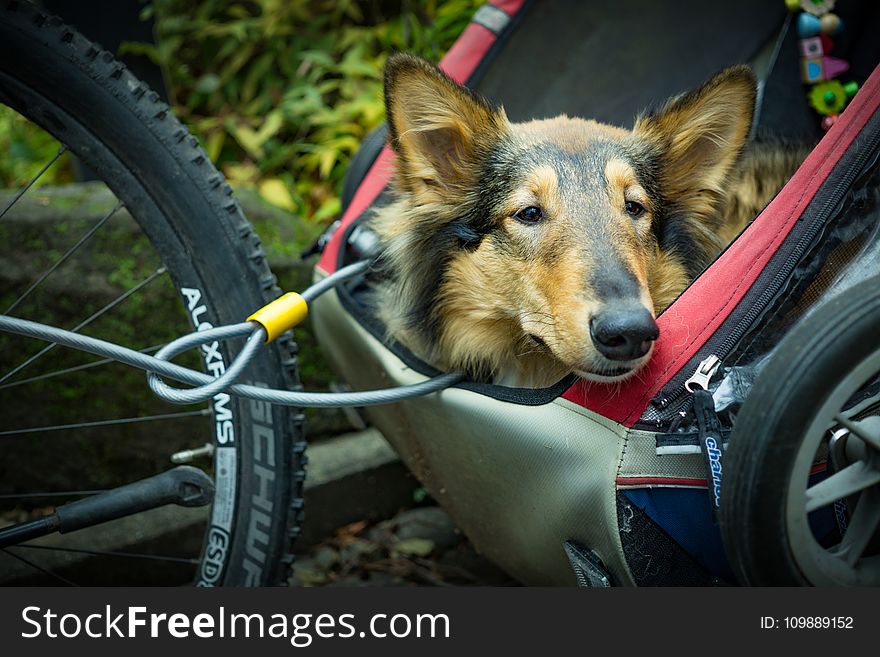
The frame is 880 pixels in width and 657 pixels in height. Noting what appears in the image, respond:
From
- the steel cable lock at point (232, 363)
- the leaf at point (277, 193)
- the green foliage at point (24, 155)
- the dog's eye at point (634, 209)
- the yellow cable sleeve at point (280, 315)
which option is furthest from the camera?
the green foliage at point (24, 155)

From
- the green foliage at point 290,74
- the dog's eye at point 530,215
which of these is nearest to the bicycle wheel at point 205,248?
the dog's eye at point 530,215

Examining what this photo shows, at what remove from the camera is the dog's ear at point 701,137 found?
201 cm

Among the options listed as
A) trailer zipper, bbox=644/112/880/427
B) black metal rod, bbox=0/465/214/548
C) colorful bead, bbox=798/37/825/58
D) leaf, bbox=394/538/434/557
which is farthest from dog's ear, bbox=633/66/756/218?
leaf, bbox=394/538/434/557

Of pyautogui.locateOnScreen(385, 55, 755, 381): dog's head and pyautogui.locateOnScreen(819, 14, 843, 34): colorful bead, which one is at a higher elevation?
pyautogui.locateOnScreen(819, 14, 843, 34): colorful bead

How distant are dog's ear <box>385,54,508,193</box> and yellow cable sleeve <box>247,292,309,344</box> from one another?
0.49 metres

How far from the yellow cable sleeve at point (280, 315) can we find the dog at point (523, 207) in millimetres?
403

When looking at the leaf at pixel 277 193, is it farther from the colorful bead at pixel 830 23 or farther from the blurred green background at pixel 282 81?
the colorful bead at pixel 830 23

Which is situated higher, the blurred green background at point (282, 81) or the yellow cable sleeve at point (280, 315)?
the blurred green background at point (282, 81)

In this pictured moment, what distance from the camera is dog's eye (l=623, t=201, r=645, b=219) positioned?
1.97m

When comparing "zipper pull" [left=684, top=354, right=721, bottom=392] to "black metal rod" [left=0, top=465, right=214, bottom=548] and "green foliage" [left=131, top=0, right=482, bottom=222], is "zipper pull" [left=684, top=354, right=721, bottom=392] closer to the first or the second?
"black metal rod" [left=0, top=465, right=214, bottom=548]

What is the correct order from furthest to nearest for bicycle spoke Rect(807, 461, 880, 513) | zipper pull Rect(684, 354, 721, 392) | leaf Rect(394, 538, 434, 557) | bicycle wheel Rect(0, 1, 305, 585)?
leaf Rect(394, 538, 434, 557)
bicycle wheel Rect(0, 1, 305, 585)
zipper pull Rect(684, 354, 721, 392)
bicycle spoke Rect(807, 461, 880, 513)

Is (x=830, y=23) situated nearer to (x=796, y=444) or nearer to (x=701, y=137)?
(x=701, y=137)

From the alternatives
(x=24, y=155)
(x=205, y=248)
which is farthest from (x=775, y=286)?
(x=24, y=155)

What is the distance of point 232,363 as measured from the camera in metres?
1.77
